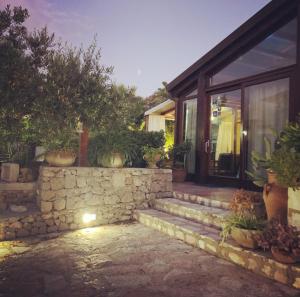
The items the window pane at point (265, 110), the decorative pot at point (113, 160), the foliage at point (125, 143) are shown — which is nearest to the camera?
the window pane at point (265, 110)

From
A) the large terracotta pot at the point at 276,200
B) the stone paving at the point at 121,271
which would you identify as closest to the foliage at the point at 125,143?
the stone paving at the point at 121,271

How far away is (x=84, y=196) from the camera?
5.83 meters

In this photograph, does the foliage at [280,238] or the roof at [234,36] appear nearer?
the foliage at [280,238]

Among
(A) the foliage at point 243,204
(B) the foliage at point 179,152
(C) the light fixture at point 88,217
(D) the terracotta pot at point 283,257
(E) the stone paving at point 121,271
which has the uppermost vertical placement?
(B) the foliage at point 179,152

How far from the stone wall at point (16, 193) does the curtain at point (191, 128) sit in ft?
15.9

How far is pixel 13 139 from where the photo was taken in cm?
724

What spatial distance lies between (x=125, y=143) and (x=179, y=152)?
8.36 feet

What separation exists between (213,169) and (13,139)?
5.93 metres

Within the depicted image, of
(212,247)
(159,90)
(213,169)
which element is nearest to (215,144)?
(213,169)

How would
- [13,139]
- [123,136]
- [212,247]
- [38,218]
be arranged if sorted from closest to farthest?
1. [212,247]
2. [38,218]
3. [123,136]
4. [13,139]

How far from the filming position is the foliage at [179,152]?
8422mm

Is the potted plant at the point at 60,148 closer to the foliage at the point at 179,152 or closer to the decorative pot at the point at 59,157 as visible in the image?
the decorative pot at the point at 59,157

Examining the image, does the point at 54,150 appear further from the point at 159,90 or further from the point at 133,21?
the point at 159,90

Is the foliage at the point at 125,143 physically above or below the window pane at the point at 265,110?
below
